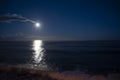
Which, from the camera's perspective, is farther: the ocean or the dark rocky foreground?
the ocean

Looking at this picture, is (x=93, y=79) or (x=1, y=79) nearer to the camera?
(x=1, y=79)

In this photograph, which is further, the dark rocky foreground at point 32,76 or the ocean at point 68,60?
the ocean at point 68,60

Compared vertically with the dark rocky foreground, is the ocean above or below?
below

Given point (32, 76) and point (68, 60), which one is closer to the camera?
point (32, 76)

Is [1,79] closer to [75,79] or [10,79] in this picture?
[10,79]

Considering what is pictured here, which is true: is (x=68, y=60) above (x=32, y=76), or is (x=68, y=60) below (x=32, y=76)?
below

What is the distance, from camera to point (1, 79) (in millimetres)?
8031

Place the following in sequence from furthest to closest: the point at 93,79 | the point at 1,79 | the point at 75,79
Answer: the point at 75,79, the point at 93,79, the point at 1,79

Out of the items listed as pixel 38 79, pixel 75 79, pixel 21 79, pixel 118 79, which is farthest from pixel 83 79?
pixel 21 79

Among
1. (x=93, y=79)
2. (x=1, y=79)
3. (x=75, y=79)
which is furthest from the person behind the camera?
(x=75, y=79)

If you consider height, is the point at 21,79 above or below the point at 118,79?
above

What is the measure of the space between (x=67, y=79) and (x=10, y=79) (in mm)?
4002

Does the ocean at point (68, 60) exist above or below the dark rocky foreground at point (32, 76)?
below

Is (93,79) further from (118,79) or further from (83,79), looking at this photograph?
(118,79)
